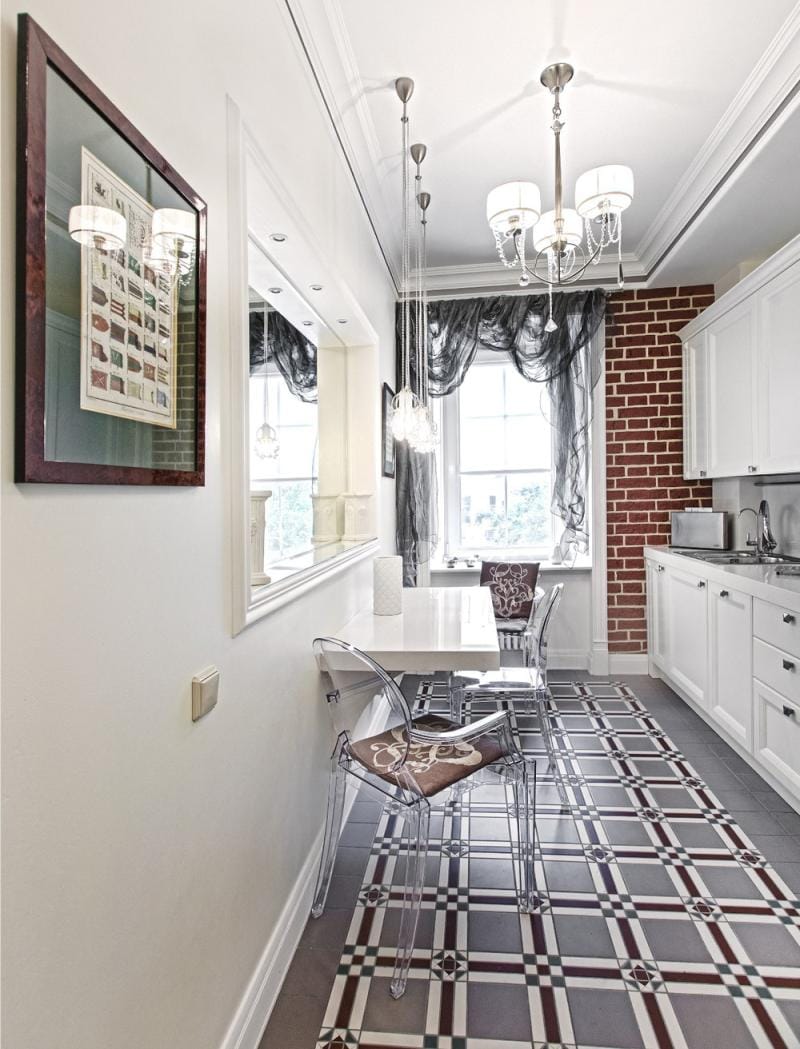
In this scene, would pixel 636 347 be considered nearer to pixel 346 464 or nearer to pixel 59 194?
pixel 346 464

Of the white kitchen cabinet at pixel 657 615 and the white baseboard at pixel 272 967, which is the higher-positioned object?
the white kitchen cabinet at pixel 657 615

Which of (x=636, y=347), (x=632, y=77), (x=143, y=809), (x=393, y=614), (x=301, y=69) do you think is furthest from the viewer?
(x=636, y=347)

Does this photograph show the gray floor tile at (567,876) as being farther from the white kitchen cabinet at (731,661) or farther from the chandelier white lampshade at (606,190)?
the chandelier white lampshade at (606,190)

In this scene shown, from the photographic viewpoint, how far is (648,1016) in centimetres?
152

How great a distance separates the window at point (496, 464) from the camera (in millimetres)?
4520

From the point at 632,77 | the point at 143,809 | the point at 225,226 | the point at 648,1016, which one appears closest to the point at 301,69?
the point at 225,226

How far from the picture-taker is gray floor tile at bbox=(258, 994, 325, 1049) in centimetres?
145

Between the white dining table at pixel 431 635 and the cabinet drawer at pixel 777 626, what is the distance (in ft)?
3.78

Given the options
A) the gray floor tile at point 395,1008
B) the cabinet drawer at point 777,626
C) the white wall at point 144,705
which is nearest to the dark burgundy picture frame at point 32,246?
the white wall at point 144,705

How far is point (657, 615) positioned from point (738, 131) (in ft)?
8.92

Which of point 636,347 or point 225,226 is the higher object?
point 636,347

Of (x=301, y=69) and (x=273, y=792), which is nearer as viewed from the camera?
(x=273, y=792)

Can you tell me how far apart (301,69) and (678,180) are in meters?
2.18

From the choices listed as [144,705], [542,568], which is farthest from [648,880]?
[542,568]
